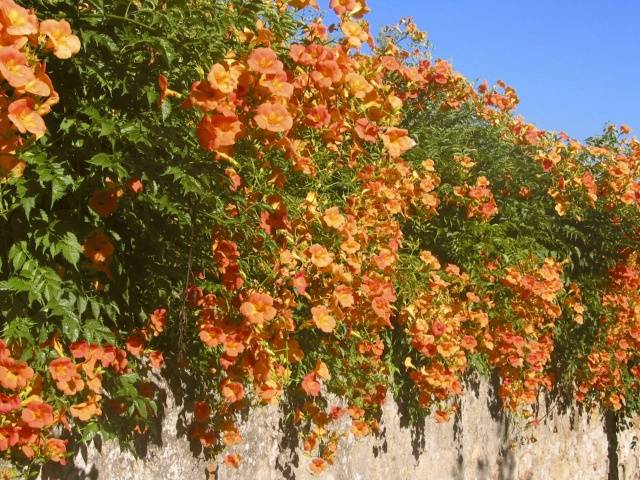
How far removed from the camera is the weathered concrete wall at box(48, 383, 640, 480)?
3.47 metres

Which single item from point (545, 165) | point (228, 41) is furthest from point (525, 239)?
point (228, 41)

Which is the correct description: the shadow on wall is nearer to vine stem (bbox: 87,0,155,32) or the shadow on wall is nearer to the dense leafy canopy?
the dense leafy canopy

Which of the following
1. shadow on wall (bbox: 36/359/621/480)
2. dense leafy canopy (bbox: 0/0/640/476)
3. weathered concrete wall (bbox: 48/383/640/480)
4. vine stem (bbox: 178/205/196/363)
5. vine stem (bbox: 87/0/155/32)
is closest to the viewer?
vine stem (bbox: 87/0/155/32)

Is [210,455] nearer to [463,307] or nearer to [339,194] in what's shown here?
[339,194]

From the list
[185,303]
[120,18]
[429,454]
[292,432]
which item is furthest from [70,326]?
[429,454]

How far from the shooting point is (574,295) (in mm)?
6438

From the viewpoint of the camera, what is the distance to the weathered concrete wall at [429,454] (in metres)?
3.47

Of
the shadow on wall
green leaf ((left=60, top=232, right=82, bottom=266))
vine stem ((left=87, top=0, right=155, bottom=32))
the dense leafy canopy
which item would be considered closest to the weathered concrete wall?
the shadow on wall

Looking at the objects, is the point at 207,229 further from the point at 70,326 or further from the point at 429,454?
the point at 429,454

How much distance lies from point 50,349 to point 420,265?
2.71 meters

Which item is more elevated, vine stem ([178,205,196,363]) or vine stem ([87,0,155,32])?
vine stem ([87,0,155,32])

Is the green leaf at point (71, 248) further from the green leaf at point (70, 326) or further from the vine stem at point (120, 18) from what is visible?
the vine stem at point (120, 18)

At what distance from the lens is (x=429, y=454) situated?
17.7 ft

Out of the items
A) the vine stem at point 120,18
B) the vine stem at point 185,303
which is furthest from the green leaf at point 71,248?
the vine stem at point 120,18
